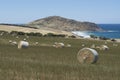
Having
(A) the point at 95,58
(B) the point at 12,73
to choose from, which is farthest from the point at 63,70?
(A) the point at 95,58

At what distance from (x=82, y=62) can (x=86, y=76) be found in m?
9.13

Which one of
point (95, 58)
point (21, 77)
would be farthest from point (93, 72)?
point (95, 58)

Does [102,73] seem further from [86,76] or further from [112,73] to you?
[86,76]

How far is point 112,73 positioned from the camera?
20938mm

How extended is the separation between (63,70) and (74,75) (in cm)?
202

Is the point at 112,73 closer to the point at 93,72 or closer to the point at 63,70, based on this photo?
the point at 93,72

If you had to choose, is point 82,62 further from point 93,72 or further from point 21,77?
point 21,77

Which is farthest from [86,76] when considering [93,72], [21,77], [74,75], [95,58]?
[95,58]

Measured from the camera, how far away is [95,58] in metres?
27.7

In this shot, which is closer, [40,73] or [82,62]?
[40,73]

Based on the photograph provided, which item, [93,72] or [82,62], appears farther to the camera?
[82,62]

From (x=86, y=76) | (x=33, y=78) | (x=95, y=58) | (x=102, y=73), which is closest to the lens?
(x=33, y=78)

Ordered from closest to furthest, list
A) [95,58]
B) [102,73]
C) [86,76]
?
[86,76], [102,73], [95,58]

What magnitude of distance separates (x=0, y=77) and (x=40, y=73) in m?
2.37
